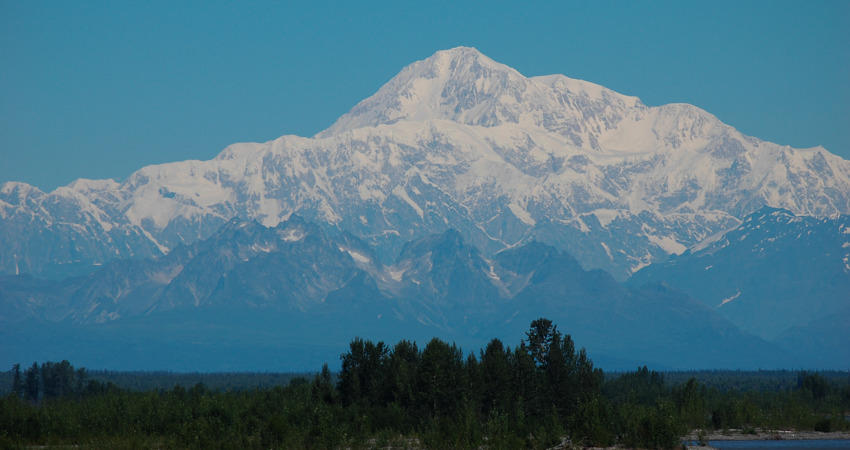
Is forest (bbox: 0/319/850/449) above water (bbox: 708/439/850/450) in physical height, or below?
above

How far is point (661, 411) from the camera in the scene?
142 m

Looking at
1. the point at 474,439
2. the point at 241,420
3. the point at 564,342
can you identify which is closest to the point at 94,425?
the point at 241,420

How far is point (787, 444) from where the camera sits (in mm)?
159500

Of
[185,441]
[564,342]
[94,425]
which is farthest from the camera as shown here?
[564,342]

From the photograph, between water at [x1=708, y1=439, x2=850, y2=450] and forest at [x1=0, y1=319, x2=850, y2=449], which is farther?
water at [x1=708, y1=439, x2=850, y2=450]

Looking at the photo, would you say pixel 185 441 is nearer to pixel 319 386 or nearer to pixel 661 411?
pixel 319 386

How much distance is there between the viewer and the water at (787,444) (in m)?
153

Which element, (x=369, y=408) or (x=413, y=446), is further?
(x=369, y=408)

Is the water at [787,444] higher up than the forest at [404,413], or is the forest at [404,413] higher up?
the forest at [404,413]

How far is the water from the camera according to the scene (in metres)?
153

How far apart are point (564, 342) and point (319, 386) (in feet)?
95.8

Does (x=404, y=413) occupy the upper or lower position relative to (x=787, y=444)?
upper

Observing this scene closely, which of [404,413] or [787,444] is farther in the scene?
[787,444]

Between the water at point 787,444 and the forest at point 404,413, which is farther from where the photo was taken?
the water at point 787,444
